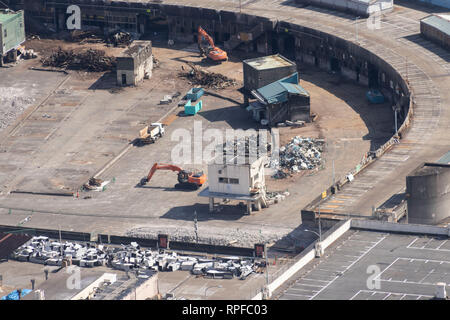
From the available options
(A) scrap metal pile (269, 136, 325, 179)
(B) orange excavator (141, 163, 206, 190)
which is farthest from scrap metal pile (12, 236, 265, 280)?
(A) scrap metal pile (269, 136, 325, 179)

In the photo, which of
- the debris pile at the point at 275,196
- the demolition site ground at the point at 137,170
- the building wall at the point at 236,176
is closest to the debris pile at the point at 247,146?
the building wall at the point at 236,176

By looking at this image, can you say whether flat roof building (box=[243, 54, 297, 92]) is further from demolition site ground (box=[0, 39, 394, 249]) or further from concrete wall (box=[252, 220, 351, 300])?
concrete wall (box=[252, 220, 351, 300])

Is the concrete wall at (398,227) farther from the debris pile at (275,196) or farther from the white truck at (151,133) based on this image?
the white truck at (151,133)

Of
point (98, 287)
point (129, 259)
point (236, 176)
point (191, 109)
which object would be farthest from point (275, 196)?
point (98, 287)

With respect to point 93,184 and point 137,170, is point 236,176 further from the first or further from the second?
point 93,184

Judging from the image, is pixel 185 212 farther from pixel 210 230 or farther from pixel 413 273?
pixel 413 273
